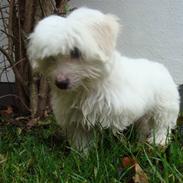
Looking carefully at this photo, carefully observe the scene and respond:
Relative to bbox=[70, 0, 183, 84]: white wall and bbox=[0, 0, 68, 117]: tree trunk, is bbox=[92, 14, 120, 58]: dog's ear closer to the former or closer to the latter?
bbox=[0, 0, 68, 117]: tree trunk

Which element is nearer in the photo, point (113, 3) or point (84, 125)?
point (84, 125)

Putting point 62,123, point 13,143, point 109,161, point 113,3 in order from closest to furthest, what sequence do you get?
point 109,161
point 62,123
point 13,143
point 113,3

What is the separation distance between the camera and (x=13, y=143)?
190 inches

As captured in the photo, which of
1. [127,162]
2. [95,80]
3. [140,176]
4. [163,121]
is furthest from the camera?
[163,121]

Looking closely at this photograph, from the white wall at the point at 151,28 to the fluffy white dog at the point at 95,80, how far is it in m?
1.32

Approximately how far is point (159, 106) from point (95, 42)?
94 cm

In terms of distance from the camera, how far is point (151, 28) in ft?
19.7

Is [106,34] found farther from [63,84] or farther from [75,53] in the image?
[63,84]

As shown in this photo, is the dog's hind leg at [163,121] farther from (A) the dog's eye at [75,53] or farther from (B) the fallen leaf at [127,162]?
(A) the dog's eye at [75,53]

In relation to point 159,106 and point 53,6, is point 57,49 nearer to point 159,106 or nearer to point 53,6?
point 159,106

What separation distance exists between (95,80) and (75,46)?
33 centimetres

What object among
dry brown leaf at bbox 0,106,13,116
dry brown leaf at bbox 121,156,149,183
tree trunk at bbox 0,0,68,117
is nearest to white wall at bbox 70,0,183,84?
tree trunk at bbox 0,0,68,117

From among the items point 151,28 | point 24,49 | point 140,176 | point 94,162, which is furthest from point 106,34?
point 151,28

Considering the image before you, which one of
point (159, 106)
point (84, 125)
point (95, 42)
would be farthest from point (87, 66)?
point (159, 106)
